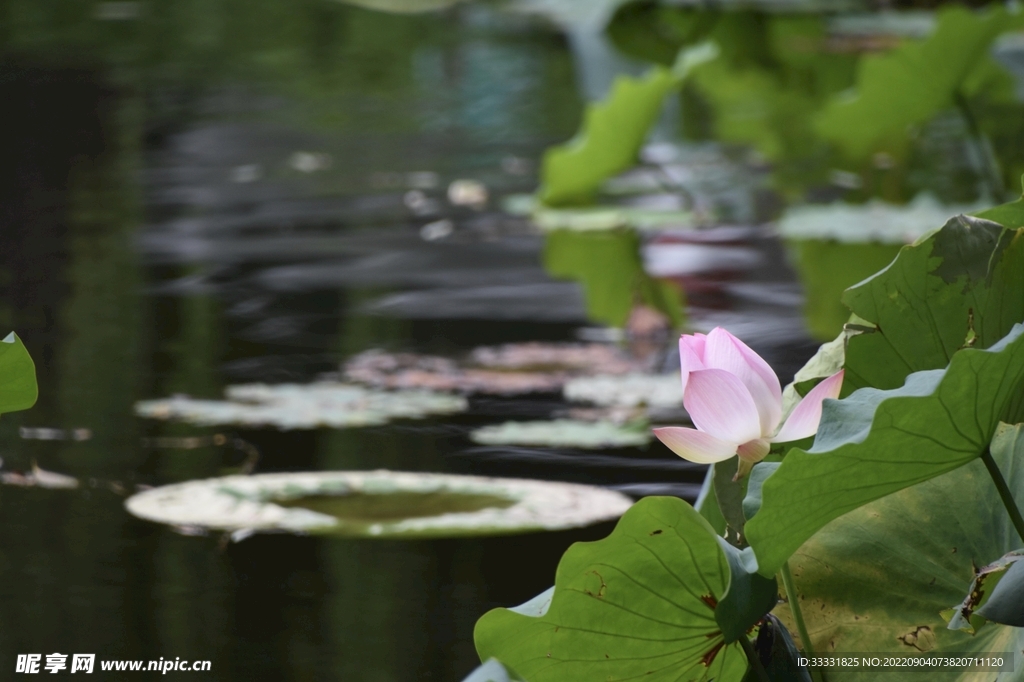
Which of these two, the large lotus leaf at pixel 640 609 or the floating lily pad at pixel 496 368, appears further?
the floating lily pad at pixel 496 368

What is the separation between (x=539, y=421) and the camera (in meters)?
1.90

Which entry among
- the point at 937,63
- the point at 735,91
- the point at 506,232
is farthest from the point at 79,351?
the point at 735,91

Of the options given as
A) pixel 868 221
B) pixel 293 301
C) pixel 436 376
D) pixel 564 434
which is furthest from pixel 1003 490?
pixel 868 221

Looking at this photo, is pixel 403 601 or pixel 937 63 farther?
pixel 937 63

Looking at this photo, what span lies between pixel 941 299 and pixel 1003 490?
0.18 m

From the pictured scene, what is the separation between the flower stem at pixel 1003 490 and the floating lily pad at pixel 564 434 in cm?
102

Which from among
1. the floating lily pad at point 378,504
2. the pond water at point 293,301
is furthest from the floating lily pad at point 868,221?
the floating lily pad at point 378,504

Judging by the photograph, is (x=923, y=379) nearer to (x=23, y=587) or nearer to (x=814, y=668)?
(x=814, y=668)

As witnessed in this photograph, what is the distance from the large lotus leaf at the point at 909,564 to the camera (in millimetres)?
870

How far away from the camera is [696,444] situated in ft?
2.59

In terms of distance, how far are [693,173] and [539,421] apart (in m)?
2.43

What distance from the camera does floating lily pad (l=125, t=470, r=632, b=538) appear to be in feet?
4.86

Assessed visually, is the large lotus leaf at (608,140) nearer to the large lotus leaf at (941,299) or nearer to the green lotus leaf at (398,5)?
the large lotus leaf at (941,299)

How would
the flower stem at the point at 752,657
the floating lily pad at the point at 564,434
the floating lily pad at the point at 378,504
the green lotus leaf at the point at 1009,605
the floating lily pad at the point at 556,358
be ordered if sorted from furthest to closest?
the floating lily pad at the point at 556,358
the floating lily pad at the point at 564,434
the floating lily pad at the point at 378,504
the flower stem at the point at 752,657
the green lotus leaf at the point at 1009,605
